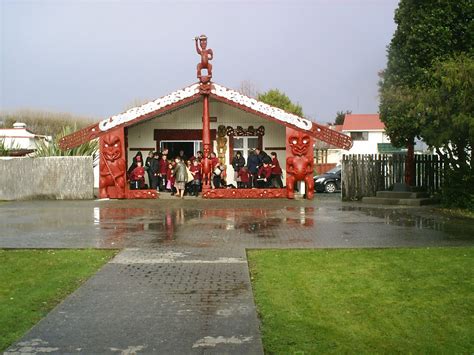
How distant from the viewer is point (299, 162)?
22484mm

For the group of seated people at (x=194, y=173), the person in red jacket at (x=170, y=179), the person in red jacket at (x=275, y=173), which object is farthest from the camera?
the person in red jacket at (x=275, y=173)

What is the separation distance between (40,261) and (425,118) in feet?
40.8

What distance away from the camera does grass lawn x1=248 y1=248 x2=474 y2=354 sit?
18.4 ft

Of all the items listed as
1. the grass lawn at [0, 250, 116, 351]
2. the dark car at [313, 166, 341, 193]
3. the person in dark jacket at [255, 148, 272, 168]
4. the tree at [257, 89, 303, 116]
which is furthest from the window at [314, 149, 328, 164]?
the grass lawn at [0, 250, 116, 351]

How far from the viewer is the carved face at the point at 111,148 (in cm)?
2239

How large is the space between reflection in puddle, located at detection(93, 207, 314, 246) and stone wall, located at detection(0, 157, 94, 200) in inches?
163

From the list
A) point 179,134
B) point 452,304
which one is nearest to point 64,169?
point 179,134

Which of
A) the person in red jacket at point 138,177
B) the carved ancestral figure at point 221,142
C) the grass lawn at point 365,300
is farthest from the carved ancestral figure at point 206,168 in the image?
the grass lawn at point 365,300

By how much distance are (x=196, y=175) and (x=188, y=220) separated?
7.66 meters

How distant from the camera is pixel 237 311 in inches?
258

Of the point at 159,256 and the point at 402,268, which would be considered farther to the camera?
the point at 159,256

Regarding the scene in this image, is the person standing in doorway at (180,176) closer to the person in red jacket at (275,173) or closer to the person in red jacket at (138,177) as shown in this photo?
the person in red jacket at (138,177)

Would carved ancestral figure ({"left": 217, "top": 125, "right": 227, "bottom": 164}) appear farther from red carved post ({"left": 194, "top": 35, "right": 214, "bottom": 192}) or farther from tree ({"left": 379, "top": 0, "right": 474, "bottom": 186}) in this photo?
tree ({"left": 379, "top": 0, "right": 474, "bottom": 186})

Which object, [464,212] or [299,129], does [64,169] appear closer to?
[299,129]
